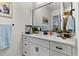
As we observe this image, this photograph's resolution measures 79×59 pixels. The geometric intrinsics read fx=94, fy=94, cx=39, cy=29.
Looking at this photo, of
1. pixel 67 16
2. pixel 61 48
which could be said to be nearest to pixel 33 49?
pixel 61 48

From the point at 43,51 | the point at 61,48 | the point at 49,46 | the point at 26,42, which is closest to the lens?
the point at 61,48

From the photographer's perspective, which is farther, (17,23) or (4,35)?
(17,23)

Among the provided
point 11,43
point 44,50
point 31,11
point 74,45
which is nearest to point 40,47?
point 44,50

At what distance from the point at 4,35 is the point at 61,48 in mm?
1435

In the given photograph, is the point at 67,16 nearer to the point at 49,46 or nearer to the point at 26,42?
the point at 49,46

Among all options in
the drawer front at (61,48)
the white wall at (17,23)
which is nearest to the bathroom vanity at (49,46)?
the drawer front at (61,48)

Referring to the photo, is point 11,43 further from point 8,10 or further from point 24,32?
point 8,10

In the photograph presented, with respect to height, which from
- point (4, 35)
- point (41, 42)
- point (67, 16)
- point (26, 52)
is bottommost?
point (26, 52)

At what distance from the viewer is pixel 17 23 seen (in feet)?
8.82

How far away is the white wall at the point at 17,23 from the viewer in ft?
8.26

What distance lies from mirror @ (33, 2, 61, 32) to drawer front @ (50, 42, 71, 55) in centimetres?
78

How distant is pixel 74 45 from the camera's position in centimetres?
120

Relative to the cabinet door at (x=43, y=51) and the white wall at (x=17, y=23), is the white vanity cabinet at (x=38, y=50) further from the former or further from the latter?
the white wall at (x=17, y=23)

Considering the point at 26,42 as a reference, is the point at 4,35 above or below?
above
